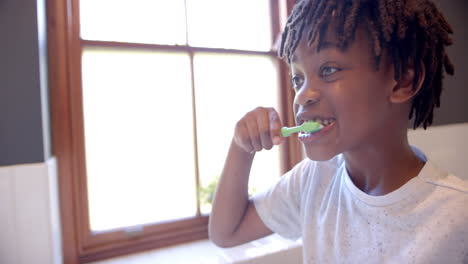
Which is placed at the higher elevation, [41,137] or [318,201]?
[41,137]

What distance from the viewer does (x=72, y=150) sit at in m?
0.92

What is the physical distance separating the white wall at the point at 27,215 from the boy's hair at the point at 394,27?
2.43 ft

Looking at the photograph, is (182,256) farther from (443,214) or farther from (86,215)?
(443,214)

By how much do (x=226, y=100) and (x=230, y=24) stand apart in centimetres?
32

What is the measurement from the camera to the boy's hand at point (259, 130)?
1.69 feet

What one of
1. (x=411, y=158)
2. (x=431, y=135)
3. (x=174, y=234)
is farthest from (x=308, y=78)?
(x=431, y=135)

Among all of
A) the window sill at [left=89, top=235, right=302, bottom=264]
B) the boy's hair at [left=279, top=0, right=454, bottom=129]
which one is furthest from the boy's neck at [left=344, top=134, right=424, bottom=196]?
the window sill at [left=89, top=235, right=302, bottom=264]

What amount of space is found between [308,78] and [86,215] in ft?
2.84

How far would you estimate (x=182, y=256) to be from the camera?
975 mm

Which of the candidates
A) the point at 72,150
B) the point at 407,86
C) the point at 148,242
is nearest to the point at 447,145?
the point at 407,86

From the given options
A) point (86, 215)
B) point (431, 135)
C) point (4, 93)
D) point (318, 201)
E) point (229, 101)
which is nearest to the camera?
point (318, 201)

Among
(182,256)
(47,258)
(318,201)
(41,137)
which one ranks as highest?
(41,137)

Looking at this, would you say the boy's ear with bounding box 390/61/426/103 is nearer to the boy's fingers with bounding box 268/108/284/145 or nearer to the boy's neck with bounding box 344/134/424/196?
the boy's neck with bounding box 344/134/424/196

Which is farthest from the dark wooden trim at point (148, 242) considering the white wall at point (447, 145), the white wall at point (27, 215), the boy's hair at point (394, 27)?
the white wall at point (447, 145)
